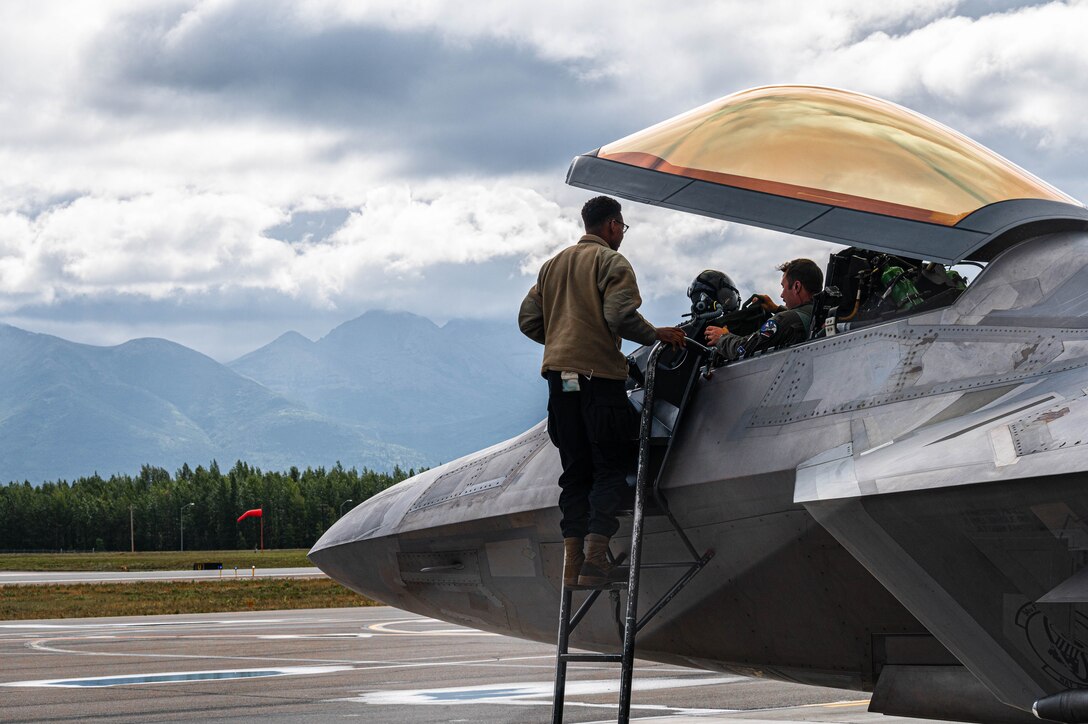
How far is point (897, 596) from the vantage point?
4660 millimetres

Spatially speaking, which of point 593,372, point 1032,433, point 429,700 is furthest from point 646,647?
point 429,700

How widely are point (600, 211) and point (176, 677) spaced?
12.5 meters

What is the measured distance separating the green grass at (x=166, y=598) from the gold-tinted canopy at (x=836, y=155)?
25084 mm

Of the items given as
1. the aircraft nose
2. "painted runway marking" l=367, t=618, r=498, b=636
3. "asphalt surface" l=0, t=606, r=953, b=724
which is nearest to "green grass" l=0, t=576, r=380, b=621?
"painted runway marking" l=367, t=618, r=498, b=636

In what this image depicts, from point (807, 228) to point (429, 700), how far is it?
9601 millimetres

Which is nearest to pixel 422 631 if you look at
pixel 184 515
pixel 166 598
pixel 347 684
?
pixel 347 684

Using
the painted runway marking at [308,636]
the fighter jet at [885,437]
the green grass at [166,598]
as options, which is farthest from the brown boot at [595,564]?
the green grass at [166,598]

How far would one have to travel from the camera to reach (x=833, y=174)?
5637 millimetres

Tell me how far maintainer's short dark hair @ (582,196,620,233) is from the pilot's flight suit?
932 millimetres

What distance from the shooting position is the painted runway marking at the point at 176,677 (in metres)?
15.6

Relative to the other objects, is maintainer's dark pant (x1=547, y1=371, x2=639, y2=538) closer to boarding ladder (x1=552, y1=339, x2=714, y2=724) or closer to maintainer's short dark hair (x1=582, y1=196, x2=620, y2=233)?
boarding ladder (x1=552, y1=339, x2=714, y2=724)

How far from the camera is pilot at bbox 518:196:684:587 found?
613 centimetres

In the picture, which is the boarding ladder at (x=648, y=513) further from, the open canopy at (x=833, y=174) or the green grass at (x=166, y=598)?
the green grass at (x=166, y=598)

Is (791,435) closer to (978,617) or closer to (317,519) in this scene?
(978,617)
